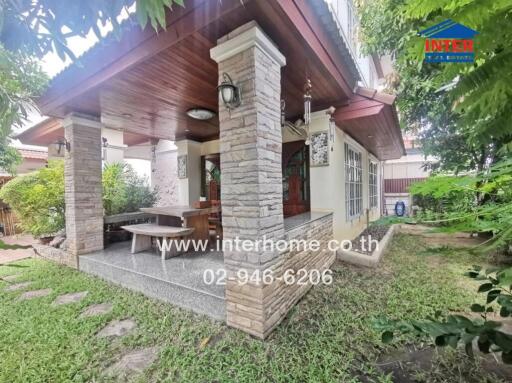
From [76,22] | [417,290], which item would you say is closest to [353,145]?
[417,290]

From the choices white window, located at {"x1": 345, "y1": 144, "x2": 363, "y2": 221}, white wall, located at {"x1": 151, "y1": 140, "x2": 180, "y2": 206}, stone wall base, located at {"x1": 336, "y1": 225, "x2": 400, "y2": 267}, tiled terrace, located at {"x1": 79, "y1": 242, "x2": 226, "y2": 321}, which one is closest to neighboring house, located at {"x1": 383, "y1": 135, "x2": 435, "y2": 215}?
white window, located at {"x1": 345, "y1": 144, "x2": 363, "y2": 221}

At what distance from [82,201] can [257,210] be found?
4.62m

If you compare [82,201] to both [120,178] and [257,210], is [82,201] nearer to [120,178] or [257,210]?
[120,178]

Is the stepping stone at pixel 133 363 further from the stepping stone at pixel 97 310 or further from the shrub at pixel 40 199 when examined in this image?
the shrub at pixel 40 199

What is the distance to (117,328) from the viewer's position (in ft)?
10.2

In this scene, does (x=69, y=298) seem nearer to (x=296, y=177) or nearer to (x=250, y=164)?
(x=250, y=164)

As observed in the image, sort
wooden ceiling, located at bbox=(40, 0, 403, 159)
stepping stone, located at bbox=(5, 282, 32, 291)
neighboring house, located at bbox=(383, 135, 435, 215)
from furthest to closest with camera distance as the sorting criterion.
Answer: neighboring house, located at bbox=(383, 135, 435, 215) → stepping stone, located at bbox=(5, 282, 32, 291) → wooden ceiling, located at bbox=(40, 0, 403, 159)

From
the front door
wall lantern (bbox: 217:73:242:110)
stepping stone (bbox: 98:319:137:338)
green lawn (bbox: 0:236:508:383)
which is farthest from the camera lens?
the front door

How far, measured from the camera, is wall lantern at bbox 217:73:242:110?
2723 mm

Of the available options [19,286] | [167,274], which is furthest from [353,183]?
[19,286]

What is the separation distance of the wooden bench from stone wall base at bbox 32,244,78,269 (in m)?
1.29

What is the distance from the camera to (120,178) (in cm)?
714

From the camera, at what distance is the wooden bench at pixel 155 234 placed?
4.52m

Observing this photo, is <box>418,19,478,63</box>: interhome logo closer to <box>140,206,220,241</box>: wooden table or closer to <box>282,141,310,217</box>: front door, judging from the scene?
<box>140,206,220,241</box>: wooden table
